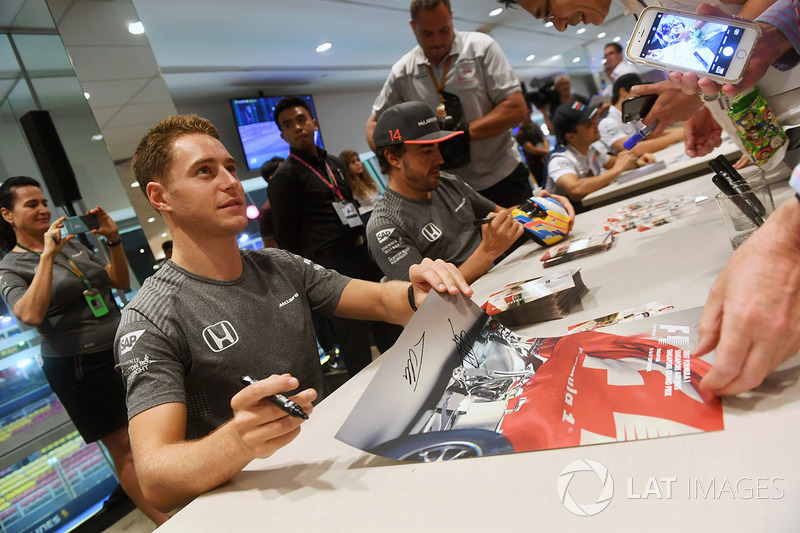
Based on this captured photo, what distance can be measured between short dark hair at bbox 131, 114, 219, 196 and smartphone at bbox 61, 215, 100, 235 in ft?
4.41

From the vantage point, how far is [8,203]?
7.19 ft

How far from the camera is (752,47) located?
0.81 m

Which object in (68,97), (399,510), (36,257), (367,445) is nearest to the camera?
(399,510)

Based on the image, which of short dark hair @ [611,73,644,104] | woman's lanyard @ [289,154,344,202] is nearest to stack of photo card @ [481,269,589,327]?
woman's lanyard @ [289,154,344,202]

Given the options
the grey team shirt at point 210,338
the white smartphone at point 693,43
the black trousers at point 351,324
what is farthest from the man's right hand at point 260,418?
the black trousers at point 351,324

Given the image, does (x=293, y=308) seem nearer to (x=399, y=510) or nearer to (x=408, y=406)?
(x=408, y=406)

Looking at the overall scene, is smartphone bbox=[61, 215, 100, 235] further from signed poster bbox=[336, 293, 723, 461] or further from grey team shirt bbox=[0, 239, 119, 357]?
signed poster bbox=[336, 293, 723, 461]

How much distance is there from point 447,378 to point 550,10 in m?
1.13

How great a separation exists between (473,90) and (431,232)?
93 cm

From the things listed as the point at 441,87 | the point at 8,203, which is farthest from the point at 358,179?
the point at 8,203

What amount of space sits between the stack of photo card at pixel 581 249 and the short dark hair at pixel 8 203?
229 centimetres

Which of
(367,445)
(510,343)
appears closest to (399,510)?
(367,445)

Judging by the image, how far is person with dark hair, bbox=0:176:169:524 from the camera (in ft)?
7.07

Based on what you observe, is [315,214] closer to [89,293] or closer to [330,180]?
[330,180]
